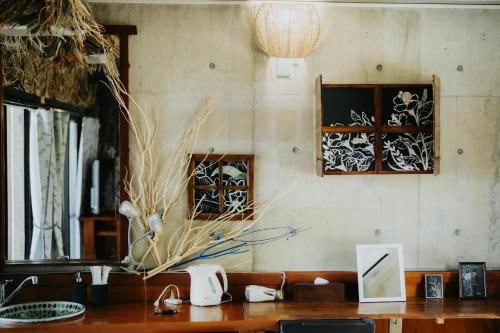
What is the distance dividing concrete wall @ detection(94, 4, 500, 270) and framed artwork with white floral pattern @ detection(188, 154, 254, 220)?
0.08 meters

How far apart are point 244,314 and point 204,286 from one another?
346 millimetres

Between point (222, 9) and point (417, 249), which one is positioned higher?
point (222, 9)

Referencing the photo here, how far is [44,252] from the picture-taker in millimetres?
3881

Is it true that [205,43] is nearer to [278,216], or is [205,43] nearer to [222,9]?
[222,9]

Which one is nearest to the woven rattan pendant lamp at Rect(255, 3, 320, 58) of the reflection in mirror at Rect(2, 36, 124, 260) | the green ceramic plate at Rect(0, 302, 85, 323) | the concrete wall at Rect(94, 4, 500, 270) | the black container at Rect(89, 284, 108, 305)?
the concrete wall at Rect(94, 4, 500, 270)

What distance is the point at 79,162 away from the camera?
445 cm

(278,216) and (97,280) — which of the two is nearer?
(97,280)

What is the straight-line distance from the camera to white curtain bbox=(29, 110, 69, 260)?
13.2ft

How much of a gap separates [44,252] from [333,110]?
6.98ft

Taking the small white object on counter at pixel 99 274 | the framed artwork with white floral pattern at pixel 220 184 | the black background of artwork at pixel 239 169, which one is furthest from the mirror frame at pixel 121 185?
the black background of artwork at pixel 239 169

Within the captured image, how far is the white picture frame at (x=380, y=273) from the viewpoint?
11.6 feet

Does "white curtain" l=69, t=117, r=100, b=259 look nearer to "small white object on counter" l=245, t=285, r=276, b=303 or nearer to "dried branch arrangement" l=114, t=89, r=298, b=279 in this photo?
"dried branch arrangement" l=114, t=89, r=298, b=279

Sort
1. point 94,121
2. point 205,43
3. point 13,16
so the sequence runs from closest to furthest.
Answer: point 13,16
point 205,43
point 94,121

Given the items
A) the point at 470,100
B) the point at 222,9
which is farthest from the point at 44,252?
the point at 470,100
